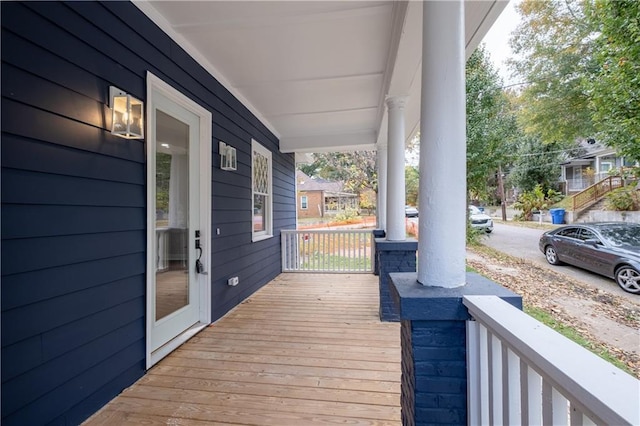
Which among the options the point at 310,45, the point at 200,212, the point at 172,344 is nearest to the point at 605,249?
the point at 310,45

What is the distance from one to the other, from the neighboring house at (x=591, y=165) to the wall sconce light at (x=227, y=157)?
3.62 meters

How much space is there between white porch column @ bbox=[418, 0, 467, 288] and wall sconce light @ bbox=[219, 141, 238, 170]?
2493 mm

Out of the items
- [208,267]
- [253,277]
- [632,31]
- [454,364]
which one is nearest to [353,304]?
[253,277]

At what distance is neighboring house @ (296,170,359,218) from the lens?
69.9 ft

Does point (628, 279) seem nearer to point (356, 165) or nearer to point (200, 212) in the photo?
point (200, 212)

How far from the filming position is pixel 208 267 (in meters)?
2.94

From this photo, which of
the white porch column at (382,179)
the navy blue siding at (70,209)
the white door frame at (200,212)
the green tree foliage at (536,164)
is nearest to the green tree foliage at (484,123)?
the green tree foliage at (536,164)

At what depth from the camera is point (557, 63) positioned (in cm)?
341

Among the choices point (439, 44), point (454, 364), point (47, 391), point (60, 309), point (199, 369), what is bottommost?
point (199, 369)

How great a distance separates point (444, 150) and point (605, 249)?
232cm

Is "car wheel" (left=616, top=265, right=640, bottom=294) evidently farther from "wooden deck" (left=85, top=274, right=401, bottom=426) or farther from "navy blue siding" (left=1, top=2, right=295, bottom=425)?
"navy blue siding" (left=1, top=2, right=295, bottom=425)

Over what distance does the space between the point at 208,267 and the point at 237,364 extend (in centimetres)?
109

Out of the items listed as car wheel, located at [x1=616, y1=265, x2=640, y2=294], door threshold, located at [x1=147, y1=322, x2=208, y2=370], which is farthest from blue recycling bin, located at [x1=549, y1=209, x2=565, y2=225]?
door threshold, located at [x1=147, y1=322, x2=208, y2=370]

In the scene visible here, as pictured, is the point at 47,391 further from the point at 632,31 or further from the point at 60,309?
the point at 632,31
